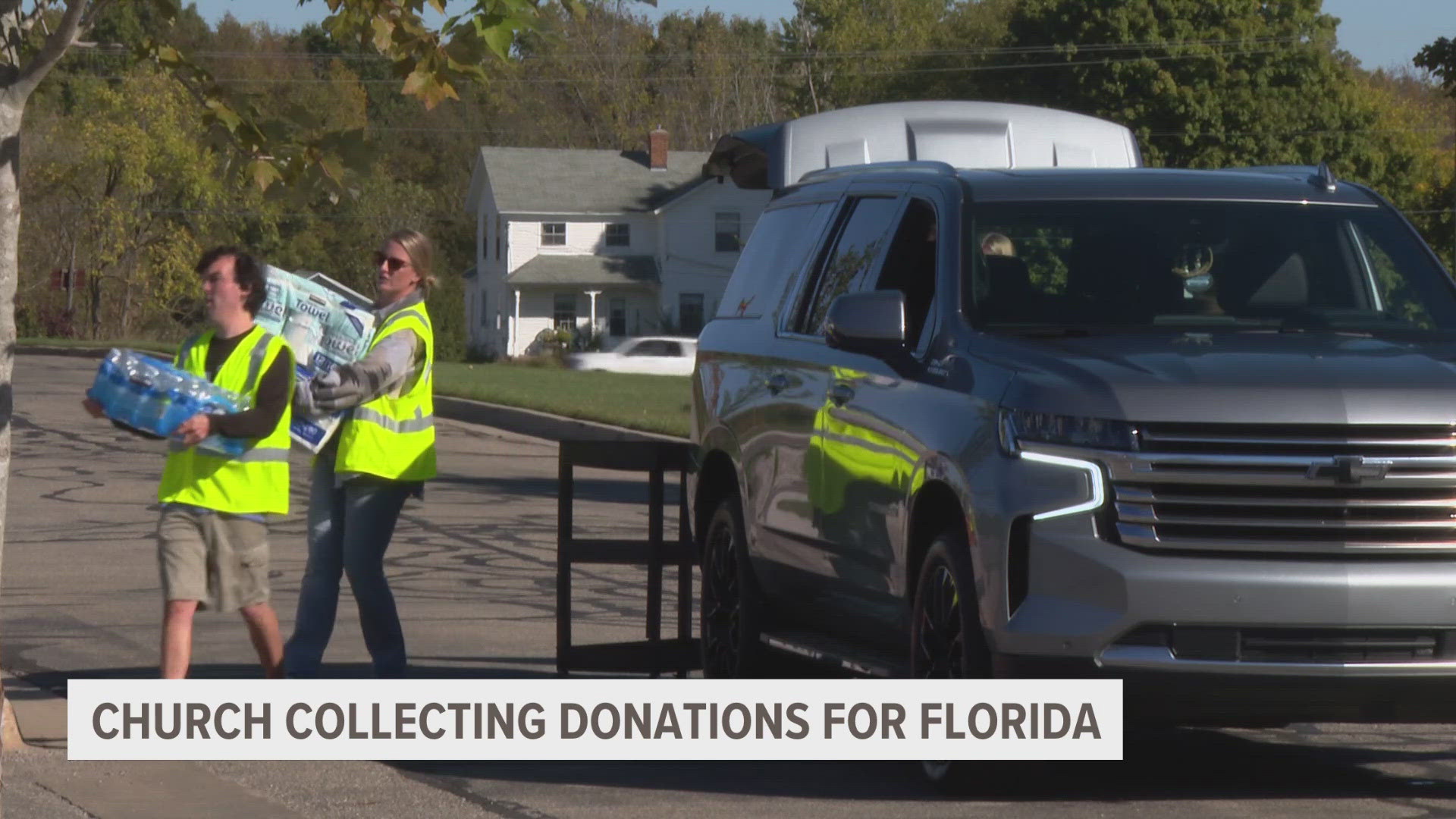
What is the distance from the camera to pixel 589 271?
79.8 meters

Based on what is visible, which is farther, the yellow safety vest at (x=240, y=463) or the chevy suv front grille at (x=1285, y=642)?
the yellow safety vest at (x=240, y=463)

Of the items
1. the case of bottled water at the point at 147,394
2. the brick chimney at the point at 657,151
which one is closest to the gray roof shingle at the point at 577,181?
the brick chimney at the point at 657,151

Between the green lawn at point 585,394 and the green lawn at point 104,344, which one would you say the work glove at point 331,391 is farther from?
the green lawn at point 104,344

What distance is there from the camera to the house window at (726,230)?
80250mm

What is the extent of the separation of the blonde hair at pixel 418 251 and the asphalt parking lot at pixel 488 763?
1.82 m

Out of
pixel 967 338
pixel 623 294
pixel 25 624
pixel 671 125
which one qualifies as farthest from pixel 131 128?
pixel 967 338

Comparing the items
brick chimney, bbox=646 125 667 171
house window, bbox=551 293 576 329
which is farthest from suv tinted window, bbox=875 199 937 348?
brick chimney, bbox=646 125 667 171

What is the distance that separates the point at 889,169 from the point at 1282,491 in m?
2.77

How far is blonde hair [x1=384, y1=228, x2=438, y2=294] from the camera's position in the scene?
30.1ft

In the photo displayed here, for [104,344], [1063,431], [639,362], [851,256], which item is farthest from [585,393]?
[1063,431]

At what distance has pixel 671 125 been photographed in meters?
102

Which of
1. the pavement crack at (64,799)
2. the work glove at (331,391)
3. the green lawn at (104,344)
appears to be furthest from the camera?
the green lawn at (104,344)

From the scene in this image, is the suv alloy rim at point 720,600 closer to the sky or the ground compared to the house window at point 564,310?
closer to the sky

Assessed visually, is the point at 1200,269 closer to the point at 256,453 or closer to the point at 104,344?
the point at 256,453
